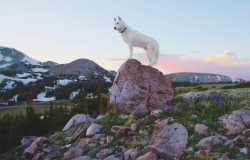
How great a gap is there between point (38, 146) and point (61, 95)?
141246mm

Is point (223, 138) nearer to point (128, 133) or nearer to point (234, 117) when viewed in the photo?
point (234, 117)

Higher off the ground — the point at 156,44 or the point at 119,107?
the point at 156,44

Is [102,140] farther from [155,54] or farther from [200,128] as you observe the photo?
[155,54]

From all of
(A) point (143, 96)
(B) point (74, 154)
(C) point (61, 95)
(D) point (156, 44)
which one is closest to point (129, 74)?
(A) point (143, 96)

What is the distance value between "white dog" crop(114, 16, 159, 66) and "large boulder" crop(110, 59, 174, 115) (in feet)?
3.04

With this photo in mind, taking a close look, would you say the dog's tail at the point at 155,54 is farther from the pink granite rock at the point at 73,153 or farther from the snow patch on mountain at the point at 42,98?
the snow patch on mountain at the point at 42,98

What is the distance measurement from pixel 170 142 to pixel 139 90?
5370mm

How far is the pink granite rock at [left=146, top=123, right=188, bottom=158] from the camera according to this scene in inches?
222

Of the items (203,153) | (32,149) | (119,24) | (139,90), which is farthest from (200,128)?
(32,149)

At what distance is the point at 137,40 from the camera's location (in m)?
11.4

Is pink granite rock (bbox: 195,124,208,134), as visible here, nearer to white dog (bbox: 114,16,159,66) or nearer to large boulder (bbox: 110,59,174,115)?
large boulder (bbox: 110,59,174,115)

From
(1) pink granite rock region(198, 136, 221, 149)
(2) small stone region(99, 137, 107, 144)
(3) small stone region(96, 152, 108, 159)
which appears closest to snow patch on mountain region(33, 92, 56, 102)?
(2) small stone region(99, 137, 107, 144)

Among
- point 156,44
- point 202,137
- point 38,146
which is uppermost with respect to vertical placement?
point 156,44

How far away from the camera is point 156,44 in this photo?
1167cm
